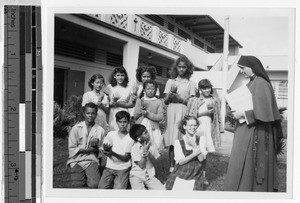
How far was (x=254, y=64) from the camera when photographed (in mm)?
2709

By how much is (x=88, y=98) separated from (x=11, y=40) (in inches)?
26.1

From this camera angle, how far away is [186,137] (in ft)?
8.93

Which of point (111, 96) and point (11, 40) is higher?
point (11, 40)

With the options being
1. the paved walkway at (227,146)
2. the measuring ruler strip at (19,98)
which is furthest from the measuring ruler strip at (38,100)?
the paved walkway at (227,146)

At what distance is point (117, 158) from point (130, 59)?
2.40ft

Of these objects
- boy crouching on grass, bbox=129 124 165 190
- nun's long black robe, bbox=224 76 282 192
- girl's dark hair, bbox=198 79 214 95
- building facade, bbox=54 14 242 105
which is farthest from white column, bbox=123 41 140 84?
nun's long black robe, bbox=224 76 282 192

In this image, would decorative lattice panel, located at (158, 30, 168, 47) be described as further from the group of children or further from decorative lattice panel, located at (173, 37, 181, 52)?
the group of children

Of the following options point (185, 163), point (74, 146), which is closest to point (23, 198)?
point (74, 146)

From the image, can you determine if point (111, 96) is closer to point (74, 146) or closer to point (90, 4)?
point (74, 146)

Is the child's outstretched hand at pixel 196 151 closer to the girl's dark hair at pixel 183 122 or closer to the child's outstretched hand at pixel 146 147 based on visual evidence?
the girl's dark hair at pixel 183 122

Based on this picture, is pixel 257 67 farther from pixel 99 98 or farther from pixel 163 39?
pixel 99 98

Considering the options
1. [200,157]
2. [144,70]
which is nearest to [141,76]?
[144,70]

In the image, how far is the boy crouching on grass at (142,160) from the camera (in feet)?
8.94

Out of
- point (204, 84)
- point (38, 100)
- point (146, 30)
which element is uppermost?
point (146, 30)
